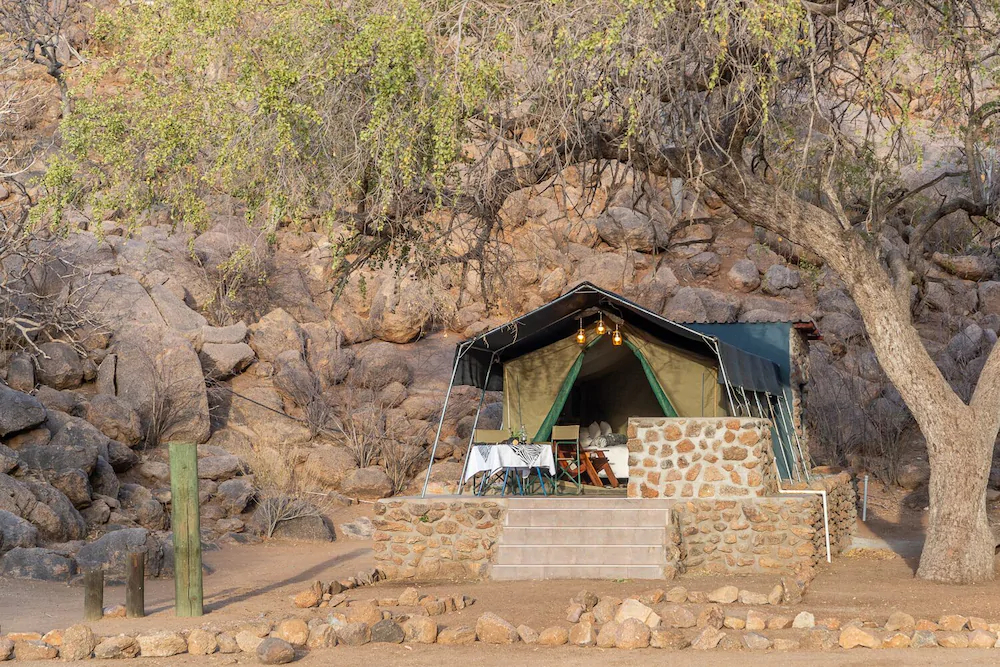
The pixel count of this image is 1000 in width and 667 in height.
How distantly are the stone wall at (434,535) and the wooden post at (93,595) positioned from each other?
107 inches

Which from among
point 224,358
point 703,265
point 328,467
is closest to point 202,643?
point 328,467

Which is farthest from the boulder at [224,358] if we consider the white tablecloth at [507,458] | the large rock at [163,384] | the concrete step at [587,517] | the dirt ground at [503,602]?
the concrete step at [587,517]

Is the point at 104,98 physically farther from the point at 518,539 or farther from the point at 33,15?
the point at 33,15

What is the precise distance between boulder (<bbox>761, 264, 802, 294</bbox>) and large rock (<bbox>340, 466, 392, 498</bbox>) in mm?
12100

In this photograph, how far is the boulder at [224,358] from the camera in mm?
19750

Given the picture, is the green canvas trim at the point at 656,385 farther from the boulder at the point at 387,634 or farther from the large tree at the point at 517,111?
the boulder at the point at 387,634

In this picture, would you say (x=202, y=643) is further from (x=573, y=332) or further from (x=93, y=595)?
(x=573, y=332)

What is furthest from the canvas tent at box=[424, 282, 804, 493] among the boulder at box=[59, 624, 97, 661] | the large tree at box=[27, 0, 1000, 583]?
the boulder at box=[59, 624, 97, 661]

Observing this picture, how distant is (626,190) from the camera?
2542cm

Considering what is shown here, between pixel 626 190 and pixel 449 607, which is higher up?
pixel 626 190

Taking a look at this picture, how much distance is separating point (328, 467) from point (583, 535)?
8.43 m

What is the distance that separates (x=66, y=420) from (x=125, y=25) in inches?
290

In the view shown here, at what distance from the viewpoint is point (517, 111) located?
31.7ft

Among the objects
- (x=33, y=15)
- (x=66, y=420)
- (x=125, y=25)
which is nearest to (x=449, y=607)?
(x=125, y=25)
